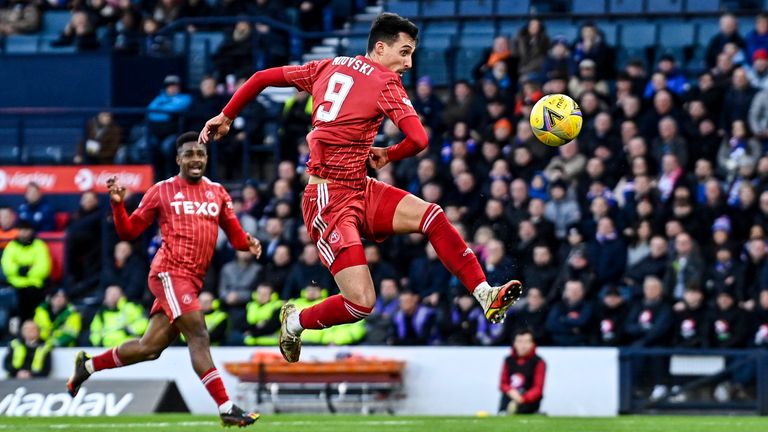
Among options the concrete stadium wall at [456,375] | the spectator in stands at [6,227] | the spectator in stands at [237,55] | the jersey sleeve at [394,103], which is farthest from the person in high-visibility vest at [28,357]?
the jersey sleeve at [394,103]

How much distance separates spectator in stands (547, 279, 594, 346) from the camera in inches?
684

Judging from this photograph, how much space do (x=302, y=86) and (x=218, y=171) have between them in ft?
36.5

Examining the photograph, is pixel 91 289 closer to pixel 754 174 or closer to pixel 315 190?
pixel 754 174

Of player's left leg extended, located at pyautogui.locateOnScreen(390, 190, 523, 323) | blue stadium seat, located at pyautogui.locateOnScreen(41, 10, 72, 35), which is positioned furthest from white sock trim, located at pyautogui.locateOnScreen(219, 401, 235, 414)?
blue stadium seat, located at pyautogui.locateOnScreen(41, 10, 72, 35)

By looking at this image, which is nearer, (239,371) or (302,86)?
(302,86)

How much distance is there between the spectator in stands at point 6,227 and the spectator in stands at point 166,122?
2.07m

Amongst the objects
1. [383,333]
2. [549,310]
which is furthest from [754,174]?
[383,333]

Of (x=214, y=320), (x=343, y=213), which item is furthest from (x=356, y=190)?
(x=214, y=320)

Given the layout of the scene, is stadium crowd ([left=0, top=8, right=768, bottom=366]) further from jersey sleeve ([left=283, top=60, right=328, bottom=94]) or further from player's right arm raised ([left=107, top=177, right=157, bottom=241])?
jersey sleeve ([left=283, top=60, right=328, bottom=94])

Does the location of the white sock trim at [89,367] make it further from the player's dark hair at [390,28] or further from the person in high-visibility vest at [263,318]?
the person in high-visibility vest at [263,318]

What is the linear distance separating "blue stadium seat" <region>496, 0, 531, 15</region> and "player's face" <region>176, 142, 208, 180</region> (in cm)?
1078

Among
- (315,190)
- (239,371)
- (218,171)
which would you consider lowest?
(239,371)

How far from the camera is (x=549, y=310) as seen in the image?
17703 mm

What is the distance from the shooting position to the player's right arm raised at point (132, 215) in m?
12.4
